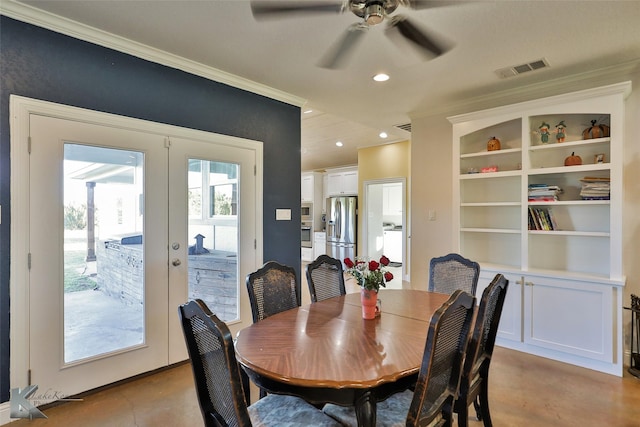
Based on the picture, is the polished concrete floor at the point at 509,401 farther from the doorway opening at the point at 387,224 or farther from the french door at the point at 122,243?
the doorway opening at the point at 387,224

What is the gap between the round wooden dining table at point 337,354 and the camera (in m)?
1.26

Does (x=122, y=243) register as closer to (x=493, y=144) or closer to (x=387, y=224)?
(x=493, y=144)

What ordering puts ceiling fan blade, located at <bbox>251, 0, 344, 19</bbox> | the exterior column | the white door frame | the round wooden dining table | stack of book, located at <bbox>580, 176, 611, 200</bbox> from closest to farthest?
the round wooden dining table → ceiling fan blade, located at <bbox>251, 0, 344, 19</bbox> → the exterior column → stack of book, located at <bbox>580, 176, 611, 200</bbox> → the white door frame

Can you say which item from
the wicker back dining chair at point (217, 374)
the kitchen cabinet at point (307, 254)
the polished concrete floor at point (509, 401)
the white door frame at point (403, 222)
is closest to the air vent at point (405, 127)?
the white door frame at point (403, 222)

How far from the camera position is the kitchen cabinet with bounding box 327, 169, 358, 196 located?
7828 mm

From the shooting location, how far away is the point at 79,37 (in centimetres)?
238

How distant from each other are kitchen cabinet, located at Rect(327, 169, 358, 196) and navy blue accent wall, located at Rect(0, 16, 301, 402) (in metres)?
4.04

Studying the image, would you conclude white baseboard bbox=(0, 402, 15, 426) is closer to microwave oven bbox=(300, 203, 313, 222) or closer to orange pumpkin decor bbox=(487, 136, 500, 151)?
orange pumpkin decor bbox=(487, 136, 500, 151)

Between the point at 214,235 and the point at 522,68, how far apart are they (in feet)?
10.7

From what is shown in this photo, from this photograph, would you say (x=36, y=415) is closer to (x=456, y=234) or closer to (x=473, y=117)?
(x=456, y=234)

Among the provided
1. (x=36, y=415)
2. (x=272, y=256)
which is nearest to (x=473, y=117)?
(x=272, y=256)

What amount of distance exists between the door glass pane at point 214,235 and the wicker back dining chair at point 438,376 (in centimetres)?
196

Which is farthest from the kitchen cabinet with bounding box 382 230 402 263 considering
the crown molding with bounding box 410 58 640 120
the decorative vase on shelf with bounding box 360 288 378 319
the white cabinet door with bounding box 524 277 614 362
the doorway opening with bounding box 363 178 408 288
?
the decorative vase on shelf with bounding box 360 288 378 319

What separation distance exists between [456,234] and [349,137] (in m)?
3.48
